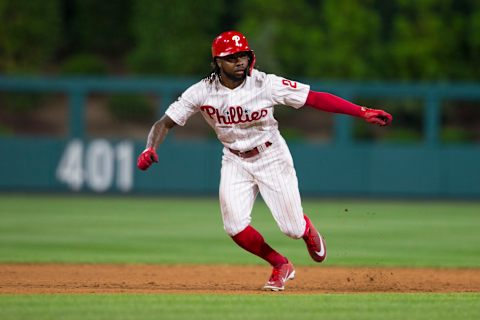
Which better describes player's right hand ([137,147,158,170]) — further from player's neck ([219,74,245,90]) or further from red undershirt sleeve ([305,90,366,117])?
red undershirt sleeve ([305,90,366,117])

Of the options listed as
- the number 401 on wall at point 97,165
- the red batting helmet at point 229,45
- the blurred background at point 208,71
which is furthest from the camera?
the number 401 on wall at point 97,165

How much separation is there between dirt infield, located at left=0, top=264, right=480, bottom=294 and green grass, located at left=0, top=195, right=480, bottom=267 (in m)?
0.72

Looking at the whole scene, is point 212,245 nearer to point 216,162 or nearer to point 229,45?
point 229,45

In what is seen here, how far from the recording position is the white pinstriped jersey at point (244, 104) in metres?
7.85

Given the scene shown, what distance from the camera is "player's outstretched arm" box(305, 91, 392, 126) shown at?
7.79 m

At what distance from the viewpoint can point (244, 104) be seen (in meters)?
→ 7.82

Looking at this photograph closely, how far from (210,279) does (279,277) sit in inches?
49.0

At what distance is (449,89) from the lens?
854 inches

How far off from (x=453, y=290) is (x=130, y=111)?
1996 centimetres

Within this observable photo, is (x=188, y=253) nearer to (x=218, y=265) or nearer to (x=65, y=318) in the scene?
(x=218, y=265)

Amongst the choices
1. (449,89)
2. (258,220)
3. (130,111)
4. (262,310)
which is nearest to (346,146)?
(449,89)

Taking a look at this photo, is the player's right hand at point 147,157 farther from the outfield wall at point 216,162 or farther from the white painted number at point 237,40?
the outfield wall at point 216,162

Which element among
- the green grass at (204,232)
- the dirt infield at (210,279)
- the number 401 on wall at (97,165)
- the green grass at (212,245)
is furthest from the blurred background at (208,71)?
the dirt infield at (210,279)

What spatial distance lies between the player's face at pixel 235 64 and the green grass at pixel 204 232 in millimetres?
3596
